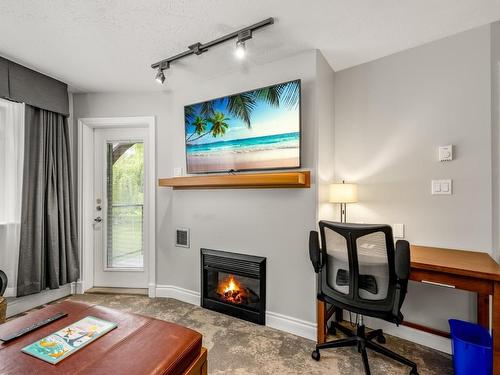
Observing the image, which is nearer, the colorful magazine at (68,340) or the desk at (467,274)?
the colorful magazine at (68,340)

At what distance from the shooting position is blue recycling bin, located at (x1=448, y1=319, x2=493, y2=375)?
155cm

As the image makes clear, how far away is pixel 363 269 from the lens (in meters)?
1.75

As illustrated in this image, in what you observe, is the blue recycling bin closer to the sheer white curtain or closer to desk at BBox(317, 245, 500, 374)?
desk at BBox(317, 245, 500, 374)

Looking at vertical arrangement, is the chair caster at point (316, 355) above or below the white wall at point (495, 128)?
below

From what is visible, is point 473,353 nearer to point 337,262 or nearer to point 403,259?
point 403,259

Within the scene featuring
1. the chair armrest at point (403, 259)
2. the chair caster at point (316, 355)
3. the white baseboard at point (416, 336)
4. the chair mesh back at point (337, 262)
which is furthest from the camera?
the white baseboard at point (416, 336)

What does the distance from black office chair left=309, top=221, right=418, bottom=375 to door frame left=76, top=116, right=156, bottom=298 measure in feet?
6.70

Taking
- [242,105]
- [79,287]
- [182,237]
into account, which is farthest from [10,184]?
[242,105]

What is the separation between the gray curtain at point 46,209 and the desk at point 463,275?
2839 mm

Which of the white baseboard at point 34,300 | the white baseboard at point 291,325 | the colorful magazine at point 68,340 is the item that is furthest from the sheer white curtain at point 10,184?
the white baseboard at point 291,325

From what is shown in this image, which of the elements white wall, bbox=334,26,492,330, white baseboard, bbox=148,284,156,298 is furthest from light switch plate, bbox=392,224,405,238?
white baseboard, bbox=148,284,156,298

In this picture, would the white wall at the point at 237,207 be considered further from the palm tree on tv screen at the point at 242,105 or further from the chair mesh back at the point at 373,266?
the chair mesh back at the point at 373,266

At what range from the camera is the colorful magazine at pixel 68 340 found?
108 centimetres

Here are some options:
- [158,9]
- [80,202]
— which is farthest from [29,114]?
[158,9]
